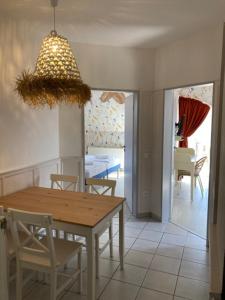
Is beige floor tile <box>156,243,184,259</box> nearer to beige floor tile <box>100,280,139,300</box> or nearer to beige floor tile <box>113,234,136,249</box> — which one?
beige floor tile <box>113,234,136,249</box>

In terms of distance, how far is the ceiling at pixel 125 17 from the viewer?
241cm

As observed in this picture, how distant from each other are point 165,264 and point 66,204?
131cm

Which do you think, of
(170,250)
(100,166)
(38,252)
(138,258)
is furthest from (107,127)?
(38,252)

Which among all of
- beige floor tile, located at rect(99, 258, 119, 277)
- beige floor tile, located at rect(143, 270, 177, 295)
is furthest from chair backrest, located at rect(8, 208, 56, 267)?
beige floor tile, located at rect(143, 270, 177, 295)

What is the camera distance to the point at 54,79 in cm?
189

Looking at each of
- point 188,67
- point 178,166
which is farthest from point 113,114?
point 188,67

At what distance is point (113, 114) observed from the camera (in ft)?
25.2

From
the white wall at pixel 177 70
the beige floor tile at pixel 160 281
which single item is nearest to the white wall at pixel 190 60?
the white wall at pixel 177 70

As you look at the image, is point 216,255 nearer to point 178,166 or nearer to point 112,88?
point 112,88

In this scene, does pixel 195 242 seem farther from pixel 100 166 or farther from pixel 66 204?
pixel 100 166

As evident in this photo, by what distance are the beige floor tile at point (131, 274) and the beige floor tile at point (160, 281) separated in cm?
6

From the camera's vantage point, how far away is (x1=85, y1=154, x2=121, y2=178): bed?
5.34 meters

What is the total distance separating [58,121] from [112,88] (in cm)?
94

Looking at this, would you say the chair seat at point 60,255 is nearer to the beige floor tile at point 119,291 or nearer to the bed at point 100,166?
the beige floor tile at point 119,291
